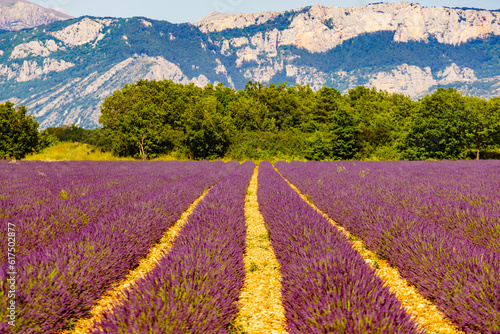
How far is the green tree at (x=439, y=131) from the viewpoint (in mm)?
30250

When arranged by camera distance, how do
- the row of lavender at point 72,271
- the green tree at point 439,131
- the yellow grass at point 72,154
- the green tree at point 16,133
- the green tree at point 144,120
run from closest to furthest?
the row of lavender at point 72,271 < the green tree at point 439,131 < the yellow grass at point 72,154 < the green tree at point 16,133 < the green tree at point 144,120

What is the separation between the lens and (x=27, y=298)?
2.03 meters

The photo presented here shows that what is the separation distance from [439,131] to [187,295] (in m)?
35.9

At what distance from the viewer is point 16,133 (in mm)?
36344

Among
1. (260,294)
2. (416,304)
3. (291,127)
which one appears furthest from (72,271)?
(291,127)

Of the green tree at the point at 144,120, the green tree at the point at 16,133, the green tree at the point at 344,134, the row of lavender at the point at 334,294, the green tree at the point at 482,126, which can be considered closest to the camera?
the row of lavender at the point at 334,294

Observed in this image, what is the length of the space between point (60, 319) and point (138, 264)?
1606 mm

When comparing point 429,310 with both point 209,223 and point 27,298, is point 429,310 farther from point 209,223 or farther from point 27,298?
point 27,298

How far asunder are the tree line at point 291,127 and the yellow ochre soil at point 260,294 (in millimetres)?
30319

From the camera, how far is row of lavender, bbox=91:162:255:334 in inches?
68.9

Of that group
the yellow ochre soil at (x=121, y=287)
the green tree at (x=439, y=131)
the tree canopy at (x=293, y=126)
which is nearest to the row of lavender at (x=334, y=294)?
the yellow ochre soil at (x=121, y=287)

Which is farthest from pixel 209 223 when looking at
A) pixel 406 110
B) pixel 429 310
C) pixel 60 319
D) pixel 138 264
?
pixel 406 110

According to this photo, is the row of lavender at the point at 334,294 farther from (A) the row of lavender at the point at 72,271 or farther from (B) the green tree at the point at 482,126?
(B) the green tree at the point at 482,126

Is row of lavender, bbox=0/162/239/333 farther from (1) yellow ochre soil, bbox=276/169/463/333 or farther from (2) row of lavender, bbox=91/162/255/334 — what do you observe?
(1) yellow ochre soil, bbox=276/169/463/333
